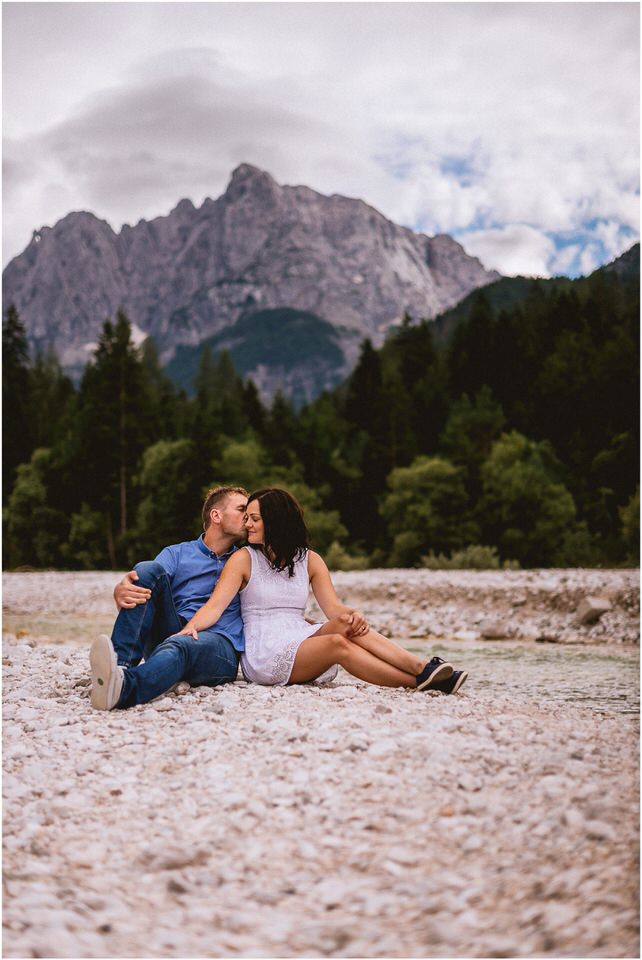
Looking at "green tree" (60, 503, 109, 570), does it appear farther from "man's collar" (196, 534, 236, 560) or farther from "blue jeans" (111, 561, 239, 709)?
"blue jeans" (111, 561, 239, 709)

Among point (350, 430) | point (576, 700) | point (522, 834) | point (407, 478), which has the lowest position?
point (576, 700)

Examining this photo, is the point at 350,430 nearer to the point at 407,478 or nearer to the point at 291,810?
the point at 407,478

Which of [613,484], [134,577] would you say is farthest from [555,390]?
[134,577]

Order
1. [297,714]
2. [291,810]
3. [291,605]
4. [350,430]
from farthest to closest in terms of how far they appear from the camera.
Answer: [350,430]
[291,605]
[297,714]
[291,810]

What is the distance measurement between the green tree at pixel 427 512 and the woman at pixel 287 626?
134ft

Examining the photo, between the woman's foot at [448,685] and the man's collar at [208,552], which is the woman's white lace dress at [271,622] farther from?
→ the woman's foot at [448,685]

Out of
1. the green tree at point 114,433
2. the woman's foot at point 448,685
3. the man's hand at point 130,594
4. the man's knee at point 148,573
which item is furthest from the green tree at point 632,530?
the man's hand at point 130,594

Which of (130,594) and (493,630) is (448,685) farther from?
(493,630)

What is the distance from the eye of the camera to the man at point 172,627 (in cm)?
688

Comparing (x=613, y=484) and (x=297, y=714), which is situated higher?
(x=613, y=484)

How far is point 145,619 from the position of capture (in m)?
7.10

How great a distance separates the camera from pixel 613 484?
57.5 m

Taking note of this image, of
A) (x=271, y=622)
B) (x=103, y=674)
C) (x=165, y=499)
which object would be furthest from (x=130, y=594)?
(x=165, y=499)

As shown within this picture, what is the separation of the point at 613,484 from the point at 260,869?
57.2 m
